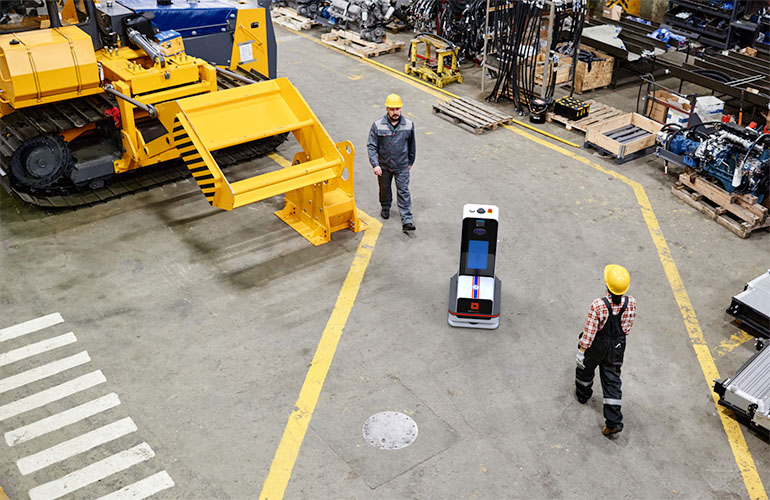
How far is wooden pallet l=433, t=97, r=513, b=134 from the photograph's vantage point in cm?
1158

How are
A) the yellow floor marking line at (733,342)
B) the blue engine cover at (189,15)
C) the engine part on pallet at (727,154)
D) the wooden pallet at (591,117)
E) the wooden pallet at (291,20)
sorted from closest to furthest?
1. the yellow floor marking line at (733,342)
2. the engine part on pallet at (727,154)
3. the blue engine cover at (189,15)
4. the wooden pallet at (591,117)
5. the wooden pallet at (291,20)

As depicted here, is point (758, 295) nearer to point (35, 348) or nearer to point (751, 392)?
point (751, 392)

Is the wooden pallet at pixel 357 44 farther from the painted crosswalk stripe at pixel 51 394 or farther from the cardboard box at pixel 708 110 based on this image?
the painted crosswalk stripe at pixel 51 394

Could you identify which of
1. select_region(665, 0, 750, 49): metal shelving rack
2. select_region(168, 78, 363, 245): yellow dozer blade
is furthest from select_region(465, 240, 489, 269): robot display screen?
select_region(665, 0, 750, 49): metal shelving rack

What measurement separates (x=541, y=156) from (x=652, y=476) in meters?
5.92

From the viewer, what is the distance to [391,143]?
338 inches

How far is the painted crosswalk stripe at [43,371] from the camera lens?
666cm

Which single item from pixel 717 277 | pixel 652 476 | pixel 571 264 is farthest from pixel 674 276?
pixel 652 476

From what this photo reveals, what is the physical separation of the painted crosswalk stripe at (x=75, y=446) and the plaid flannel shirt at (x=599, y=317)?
3734 millimetres

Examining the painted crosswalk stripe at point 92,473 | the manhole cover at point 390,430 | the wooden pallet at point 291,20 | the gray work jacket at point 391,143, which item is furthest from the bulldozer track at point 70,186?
the wooden pallet at point 291,20

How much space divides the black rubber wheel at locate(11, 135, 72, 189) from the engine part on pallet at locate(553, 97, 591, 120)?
7.19 meters

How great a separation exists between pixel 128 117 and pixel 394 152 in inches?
122

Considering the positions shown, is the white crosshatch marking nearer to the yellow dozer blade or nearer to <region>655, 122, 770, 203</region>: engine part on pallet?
the yellow dozer blade

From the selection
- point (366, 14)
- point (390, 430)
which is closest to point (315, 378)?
point (390, 430)
